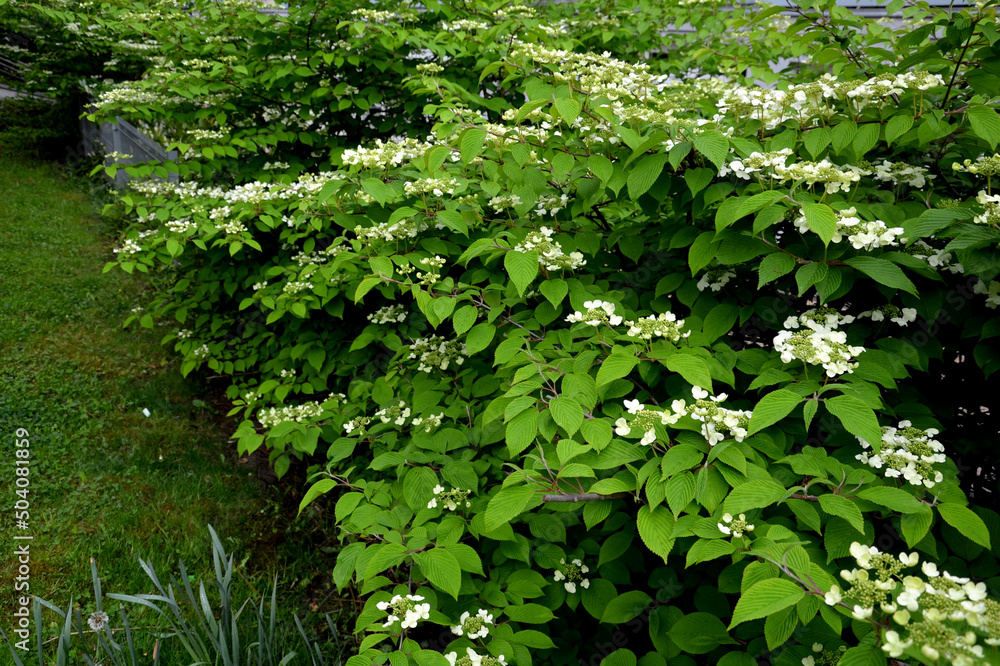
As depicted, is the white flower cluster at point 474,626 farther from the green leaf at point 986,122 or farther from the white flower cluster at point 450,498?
the green leaf at point 986,122

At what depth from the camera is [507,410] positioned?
137 centimetres

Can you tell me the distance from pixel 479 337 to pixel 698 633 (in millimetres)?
963

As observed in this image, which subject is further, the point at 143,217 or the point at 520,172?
the point at 143,217

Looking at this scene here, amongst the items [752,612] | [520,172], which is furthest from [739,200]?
[752,612]

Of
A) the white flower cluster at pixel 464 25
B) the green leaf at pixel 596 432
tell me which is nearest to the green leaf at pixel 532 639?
the green leaf at pixel 596 432

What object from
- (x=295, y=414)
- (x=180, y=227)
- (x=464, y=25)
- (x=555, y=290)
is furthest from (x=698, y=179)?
(x=180, y=227)

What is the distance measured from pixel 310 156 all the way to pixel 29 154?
7.16 meters

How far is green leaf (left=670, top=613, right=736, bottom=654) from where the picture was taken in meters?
1.35

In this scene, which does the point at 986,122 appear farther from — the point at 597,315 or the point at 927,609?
the point at 927,609

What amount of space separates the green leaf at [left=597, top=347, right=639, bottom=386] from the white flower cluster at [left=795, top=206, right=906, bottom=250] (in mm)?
503

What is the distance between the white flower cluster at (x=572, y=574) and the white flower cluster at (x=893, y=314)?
1.04 metres

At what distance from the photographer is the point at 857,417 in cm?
114

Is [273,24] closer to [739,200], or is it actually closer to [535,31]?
[535,31]

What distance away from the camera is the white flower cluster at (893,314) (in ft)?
4.75
